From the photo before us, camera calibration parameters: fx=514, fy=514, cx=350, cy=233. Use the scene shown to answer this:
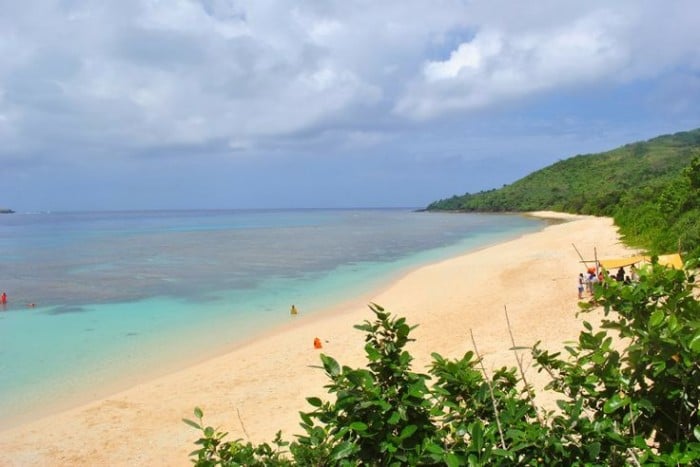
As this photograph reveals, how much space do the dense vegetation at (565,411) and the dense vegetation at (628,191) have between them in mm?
22059

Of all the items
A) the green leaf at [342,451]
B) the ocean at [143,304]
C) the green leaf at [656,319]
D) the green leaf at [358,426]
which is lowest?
the ocean at [143,304]

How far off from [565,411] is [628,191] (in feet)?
284

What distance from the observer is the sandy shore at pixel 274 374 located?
10391 millimetres

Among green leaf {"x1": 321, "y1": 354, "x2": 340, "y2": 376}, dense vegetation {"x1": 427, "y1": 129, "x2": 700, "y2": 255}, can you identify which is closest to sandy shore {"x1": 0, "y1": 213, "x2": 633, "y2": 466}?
green leaf {"x1": 321, "y1": 354, "x2": 340, "y2": 376}

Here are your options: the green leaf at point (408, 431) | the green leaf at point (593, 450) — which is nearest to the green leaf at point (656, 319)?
the green leaf at point (593, 450)

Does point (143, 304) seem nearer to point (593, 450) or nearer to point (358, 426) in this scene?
point (358, 426)

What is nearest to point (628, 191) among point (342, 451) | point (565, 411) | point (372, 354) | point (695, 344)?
point (565, 411)

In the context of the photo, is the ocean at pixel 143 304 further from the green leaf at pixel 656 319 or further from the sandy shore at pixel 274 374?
the green leaf at pixel 656 319

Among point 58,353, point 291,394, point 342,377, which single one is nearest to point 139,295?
point 58,353

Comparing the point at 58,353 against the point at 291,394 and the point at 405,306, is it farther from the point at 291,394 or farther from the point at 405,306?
the point at 405,306

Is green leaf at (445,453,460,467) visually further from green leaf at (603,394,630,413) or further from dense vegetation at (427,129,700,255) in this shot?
dense vegetation at (427,129,700,255)

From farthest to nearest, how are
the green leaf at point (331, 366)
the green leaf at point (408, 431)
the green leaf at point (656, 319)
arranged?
the green leaf at point (331, 366)
the green leaf at point (408, 431)
the green leaf at point (656, 319)

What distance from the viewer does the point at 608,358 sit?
9.11 feet

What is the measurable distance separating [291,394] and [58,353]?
1026cm
